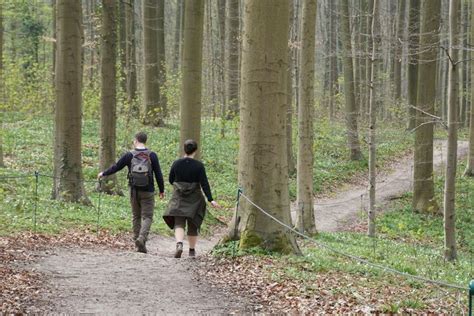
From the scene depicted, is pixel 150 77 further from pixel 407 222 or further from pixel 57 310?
pixel 57 310

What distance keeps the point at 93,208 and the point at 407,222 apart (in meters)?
10.8

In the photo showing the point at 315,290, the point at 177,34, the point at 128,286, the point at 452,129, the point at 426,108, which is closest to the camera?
the point at 315,290

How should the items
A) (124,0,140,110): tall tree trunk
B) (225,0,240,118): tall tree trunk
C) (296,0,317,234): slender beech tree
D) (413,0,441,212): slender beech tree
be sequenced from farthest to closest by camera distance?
1. (225,0,240,118): tall tree trunk
2. (124,0,140,110): tall tree trunk
3. (413,0,441,212): slender beech tree
4. (296,0,317,234): slender beech tree

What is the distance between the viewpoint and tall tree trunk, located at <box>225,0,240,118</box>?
26375 mm

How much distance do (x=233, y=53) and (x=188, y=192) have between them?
1784 centimetres

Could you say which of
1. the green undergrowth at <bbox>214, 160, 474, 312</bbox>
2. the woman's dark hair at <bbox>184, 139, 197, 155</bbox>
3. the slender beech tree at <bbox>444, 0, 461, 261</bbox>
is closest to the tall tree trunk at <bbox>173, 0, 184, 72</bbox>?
the green undergrowth at <bbox>214, 160, 474, 312</bbox>

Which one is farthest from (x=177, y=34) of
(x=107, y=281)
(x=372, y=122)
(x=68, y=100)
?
(x=107, y=281)

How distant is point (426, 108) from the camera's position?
64.0 ft

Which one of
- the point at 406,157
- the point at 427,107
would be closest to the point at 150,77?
the point at 427,107

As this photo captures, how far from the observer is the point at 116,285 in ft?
24.2

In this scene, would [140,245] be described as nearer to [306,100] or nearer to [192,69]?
[192,69]

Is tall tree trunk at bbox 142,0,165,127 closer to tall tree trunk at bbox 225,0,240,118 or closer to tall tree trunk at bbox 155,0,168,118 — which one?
tall tree trunk at bbox 155,0,168,118

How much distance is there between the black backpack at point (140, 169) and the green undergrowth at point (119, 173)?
73.9 inches

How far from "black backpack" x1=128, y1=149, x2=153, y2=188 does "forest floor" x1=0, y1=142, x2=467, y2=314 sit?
1.21m
